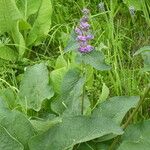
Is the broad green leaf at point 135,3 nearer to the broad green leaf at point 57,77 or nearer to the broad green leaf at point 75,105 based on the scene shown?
the broad green leaf at point 57,77

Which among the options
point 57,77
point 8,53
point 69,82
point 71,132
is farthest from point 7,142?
point 8,53

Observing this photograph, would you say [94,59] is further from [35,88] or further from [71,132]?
[35,88]

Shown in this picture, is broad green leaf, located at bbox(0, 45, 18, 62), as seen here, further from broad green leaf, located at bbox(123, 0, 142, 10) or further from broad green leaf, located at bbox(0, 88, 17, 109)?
broad green leaf, located at bbox(123, 0, 142, 10)

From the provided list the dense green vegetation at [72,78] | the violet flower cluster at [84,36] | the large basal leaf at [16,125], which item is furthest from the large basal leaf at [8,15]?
the violet flower cluster at [84,36]

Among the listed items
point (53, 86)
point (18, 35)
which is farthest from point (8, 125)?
point (18, 35)

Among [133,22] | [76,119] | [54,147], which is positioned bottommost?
[54,147]

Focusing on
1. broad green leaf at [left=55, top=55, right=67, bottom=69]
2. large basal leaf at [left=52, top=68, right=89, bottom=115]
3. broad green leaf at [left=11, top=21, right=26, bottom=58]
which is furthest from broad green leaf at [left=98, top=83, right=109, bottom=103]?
broad green leaf at [left=11, top=21, right=26, bottom=58]

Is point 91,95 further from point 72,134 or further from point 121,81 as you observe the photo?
point 72,134
